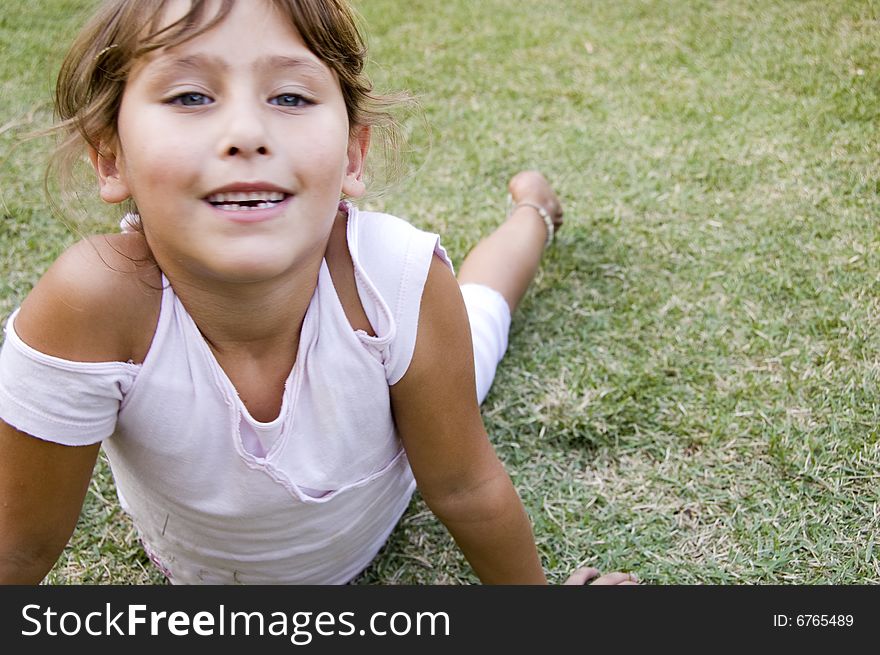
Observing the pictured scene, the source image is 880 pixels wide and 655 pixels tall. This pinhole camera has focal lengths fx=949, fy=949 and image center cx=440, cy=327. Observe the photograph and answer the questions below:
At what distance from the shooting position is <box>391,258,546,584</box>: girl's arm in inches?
54.7

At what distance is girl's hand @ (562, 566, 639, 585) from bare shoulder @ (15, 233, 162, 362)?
0.84 meters

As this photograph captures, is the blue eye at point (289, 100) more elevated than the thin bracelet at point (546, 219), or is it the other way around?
the blue eye at point (289, 100)

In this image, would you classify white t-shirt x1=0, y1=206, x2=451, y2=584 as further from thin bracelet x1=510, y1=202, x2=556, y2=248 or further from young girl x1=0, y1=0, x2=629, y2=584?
thin bracelet x1=510, y1=202, x2=556, y2=248

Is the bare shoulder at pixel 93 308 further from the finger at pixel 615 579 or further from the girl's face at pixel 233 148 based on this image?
the finger at pixel 615 579

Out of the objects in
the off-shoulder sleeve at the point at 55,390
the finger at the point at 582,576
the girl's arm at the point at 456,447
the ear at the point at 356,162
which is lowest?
the finger at the point at 582,576

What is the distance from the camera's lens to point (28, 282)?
7.86 feet

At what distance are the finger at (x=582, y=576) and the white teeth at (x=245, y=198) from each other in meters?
0.87

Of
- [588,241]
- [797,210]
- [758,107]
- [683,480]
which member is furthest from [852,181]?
[683,480]

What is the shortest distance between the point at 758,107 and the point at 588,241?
90 cm

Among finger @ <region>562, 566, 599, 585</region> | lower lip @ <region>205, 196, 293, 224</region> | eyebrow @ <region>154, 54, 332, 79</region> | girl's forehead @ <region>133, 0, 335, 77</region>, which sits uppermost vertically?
girl's forehead @ <region>133, 0, 335, 77</region>

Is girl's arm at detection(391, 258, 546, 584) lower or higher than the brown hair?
lower

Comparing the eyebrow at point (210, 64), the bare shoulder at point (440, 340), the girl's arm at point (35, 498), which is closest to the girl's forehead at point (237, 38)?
the eyebrow at point (210, 64)

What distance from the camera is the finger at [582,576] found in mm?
1643

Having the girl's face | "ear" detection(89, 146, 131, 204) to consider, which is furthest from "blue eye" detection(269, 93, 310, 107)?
"ear" detection(89, 146, 131, 204)
